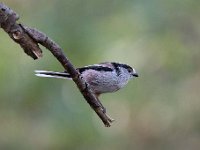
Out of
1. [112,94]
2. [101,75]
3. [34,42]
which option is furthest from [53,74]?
[112,94]

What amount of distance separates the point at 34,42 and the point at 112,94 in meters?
3.96

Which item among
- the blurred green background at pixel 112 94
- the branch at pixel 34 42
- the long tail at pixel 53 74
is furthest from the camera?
the blurred green background at pixel 112 94

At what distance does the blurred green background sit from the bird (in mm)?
2203

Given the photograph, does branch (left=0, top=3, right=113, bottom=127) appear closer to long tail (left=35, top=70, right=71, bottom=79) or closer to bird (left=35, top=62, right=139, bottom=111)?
bird (left=35, top=62, right=139, bottom=111)

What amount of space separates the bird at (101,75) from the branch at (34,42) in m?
0.20

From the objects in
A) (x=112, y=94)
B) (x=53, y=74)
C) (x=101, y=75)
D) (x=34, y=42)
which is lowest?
(x=34, y=42)

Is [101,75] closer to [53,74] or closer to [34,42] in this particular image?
[53,74]

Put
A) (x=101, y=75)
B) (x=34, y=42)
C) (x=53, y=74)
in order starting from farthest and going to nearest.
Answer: (x=101, y=75)
(x=53, y=74)
(x=34, y=42)

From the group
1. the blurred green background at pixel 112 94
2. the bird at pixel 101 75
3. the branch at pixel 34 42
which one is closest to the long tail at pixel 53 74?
the bird at pixel 101 75

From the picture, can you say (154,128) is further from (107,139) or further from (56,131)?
(56,131)

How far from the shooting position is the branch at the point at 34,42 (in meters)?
1.27

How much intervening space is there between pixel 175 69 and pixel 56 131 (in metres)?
1.28

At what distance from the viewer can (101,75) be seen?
6.81 ft

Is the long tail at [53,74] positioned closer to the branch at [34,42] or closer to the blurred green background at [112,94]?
the branch at [34,42]
